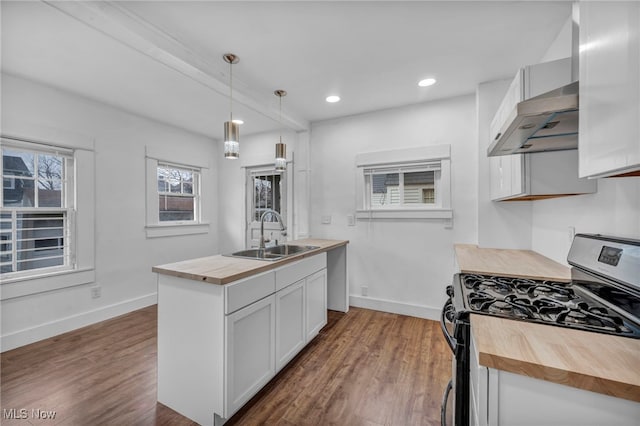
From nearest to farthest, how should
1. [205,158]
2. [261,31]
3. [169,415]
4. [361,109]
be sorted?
[169,415], [261,31], [361,109], [205,158]

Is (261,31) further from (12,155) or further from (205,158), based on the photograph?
(205,158)

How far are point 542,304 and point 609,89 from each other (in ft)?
2.77

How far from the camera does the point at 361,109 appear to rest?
342 cm

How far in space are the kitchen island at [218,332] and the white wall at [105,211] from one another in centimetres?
196

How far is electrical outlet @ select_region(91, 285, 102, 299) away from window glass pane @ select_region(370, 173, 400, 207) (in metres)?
3.47

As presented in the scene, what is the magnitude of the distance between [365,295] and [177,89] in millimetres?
3292

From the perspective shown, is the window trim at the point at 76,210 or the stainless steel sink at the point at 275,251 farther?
the window trim at the point at 76,210

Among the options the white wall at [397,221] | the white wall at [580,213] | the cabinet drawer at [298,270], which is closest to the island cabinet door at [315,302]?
the cabinet drawer at [298,270]

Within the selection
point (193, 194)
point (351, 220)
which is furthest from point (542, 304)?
point (193, 194)

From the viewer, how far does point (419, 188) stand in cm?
329

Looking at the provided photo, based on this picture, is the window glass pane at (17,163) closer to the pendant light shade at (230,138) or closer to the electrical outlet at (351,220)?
the pendant light shade at (230,138)

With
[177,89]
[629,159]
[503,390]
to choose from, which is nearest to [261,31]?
[177,89]

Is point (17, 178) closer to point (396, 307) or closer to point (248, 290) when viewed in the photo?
point (248, 290)

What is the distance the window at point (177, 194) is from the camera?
12.9ft
